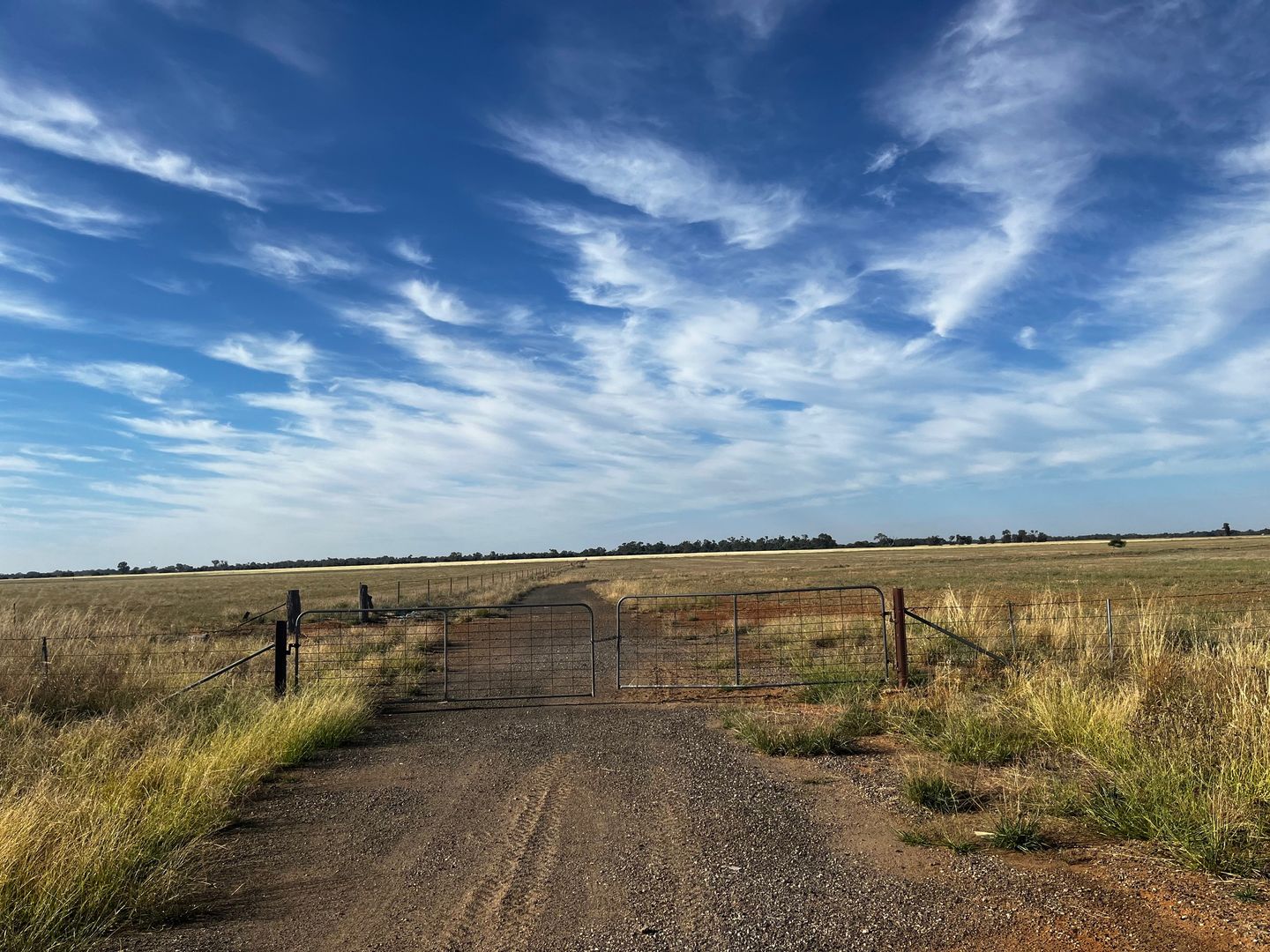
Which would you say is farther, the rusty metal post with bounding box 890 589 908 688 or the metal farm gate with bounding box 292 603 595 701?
the metal farm gate with bounding box 292 603 595 701

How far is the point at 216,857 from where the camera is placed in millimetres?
6203

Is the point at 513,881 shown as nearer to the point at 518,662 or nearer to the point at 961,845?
the point at 961,845

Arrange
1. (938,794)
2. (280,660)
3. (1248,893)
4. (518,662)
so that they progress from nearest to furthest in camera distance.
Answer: (1248,893) → (938,794) → (280,660) → (518,662)

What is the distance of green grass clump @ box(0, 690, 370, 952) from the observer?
16.1ft

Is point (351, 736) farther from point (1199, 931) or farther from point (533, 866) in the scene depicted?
point (1199, 931)

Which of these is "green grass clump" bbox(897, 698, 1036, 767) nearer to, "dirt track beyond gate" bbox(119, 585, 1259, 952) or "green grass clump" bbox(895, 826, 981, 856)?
"dirt track beyond gate" bbox(119, 585, 1259, 952)

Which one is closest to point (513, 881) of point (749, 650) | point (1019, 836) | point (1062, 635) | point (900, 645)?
point (1019, 836)

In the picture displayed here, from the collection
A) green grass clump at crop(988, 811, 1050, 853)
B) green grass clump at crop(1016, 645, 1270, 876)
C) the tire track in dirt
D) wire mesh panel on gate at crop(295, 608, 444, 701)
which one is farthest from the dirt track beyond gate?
wire mesh panel on gate at crop(295, 608, 444, 701)

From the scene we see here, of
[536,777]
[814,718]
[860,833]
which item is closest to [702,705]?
[814,718]

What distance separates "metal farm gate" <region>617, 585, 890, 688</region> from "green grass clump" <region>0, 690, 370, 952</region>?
472 centimetres

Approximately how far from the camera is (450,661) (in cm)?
1844

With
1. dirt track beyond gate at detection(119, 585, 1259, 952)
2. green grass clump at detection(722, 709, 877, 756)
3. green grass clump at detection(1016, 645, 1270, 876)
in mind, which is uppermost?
green grass clump at detection(1016, 645, 1270, 876)

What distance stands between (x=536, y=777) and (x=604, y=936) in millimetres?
3779

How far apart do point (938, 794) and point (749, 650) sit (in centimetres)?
1250
